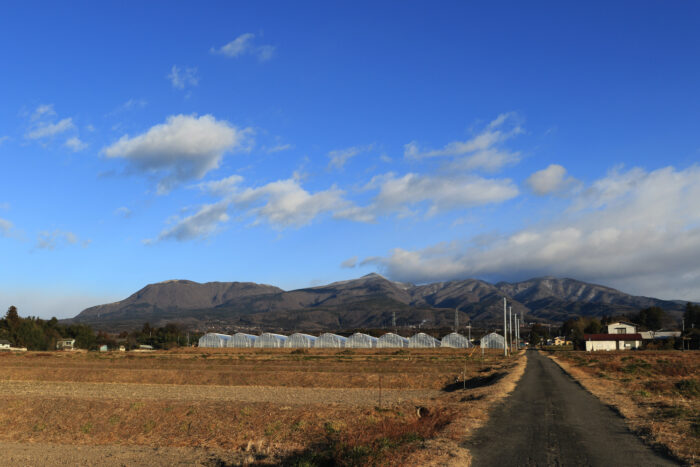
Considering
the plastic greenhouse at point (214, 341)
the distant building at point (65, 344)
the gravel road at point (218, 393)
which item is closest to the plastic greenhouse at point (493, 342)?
the plastic greenhouse at point (214, 341)

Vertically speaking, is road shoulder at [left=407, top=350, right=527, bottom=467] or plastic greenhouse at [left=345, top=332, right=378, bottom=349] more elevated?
road shoulder at [left=407, top=350, right=527, bottom=467]

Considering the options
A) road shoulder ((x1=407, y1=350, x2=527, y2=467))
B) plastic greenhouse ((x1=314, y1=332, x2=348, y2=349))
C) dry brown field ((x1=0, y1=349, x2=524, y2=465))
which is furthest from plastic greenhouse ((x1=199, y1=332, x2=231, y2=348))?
road shoulder ((x1=407, y1=350, x2=527, y2=467))

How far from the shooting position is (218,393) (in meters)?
45.5

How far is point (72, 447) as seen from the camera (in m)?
27.0

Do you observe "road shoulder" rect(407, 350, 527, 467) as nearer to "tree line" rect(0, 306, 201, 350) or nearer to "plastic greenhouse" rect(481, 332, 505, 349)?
"plastic greenhouse" rect(481, 332, 505, 349)

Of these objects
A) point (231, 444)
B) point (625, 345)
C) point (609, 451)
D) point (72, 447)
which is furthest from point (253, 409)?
point (625, 345)

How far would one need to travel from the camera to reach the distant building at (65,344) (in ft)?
496

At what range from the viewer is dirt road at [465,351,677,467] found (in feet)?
54.2

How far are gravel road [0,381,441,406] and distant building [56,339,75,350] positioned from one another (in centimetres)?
10697

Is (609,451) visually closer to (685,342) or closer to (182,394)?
(182,394)

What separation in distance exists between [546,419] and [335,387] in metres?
29.9

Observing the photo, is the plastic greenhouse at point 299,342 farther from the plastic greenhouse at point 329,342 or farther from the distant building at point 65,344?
the distant building at point 65,344

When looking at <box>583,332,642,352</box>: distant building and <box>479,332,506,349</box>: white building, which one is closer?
<box>583,332,642,352</box>: distant building

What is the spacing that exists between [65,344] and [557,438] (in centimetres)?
16260
